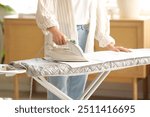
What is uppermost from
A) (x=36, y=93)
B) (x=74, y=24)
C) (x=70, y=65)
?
(x=74, y=24)

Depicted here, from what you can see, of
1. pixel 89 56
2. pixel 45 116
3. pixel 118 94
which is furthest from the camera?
pixel 118 94

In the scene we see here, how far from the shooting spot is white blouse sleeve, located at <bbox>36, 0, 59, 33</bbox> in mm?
2085

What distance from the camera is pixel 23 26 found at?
3715 mm

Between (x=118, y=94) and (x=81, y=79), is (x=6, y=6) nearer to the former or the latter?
(x=118, y=94)

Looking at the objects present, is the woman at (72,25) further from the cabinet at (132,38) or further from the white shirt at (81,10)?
the cabinet at (132,38)

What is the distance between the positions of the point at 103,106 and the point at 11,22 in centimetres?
208

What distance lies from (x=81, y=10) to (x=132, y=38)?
125cm

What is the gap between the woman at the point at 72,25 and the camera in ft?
6.91

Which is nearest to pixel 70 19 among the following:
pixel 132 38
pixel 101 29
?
pixel 101 29

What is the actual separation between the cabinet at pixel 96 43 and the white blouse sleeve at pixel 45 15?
4.60 ft

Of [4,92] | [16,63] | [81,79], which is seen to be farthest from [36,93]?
[16,63]

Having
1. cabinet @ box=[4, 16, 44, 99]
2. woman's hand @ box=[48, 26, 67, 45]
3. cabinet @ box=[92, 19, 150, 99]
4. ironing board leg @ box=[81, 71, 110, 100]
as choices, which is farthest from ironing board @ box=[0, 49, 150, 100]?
cabinet @ box=[4, 16, 44, 99]

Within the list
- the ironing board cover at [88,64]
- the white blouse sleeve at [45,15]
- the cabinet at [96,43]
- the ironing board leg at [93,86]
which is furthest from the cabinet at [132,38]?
the white blouse sleeve at [45,15]

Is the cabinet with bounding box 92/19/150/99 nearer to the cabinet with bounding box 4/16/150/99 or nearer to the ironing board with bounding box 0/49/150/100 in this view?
the cabinet with bounding box 4/16/150/99
